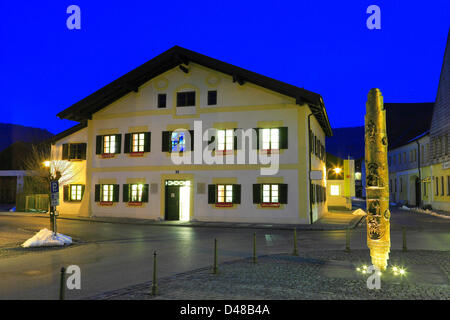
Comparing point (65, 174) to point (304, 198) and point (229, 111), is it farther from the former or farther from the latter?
point (304, 198)

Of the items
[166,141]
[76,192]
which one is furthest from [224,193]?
[76,192]

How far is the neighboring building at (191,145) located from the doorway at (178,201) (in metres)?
0.06

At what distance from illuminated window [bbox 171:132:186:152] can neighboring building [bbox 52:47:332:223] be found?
0.20 ft

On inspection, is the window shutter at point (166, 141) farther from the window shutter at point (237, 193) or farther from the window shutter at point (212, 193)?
the window shutter at point (237, 193)

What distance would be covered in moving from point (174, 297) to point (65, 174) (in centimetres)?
2419

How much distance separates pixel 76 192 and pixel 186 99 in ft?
34.4

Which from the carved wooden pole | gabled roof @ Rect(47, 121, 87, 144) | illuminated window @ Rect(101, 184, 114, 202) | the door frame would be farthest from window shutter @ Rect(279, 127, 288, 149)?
gabled roof @ Rect(47, 121, 87, 144)

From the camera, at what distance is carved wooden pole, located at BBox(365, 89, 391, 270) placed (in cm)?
945

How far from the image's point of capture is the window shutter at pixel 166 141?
83.1 ft

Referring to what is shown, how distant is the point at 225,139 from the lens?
24172mm

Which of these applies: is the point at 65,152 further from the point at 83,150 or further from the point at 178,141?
the point at 178,141

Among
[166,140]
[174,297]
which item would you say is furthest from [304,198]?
[174,297]

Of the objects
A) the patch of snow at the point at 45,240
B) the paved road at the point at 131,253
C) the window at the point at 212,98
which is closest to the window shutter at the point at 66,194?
the paved road at the point at 131,253
